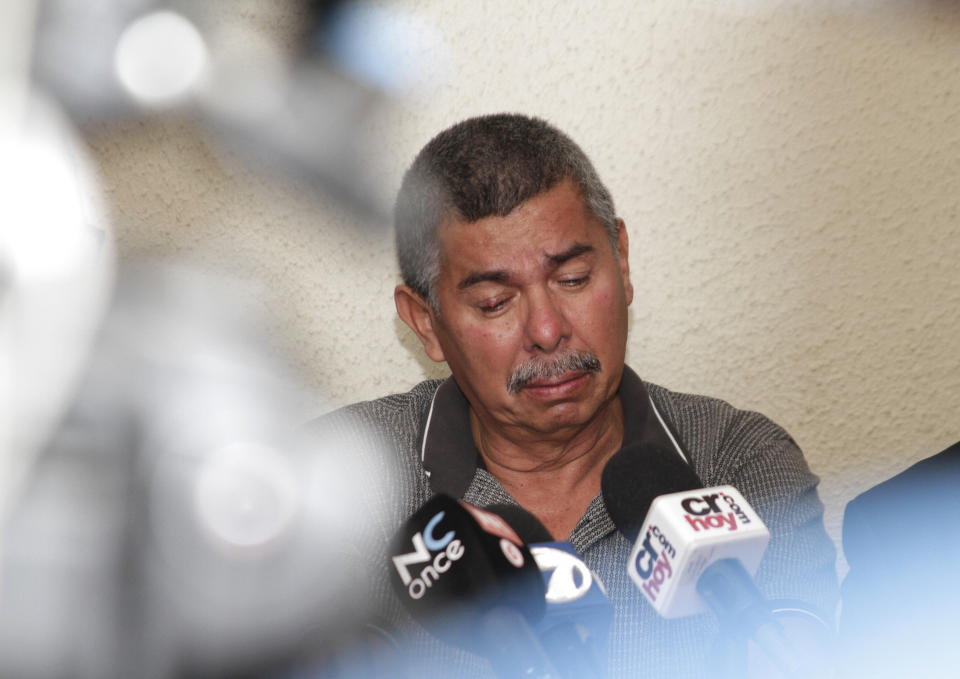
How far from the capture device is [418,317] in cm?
185

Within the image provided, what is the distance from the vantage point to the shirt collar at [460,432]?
1.76 metres

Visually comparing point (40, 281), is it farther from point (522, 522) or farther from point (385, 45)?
point (522, 522)

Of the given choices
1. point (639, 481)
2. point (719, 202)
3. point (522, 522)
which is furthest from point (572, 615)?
point (719, 202)

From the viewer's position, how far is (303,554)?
189 cm

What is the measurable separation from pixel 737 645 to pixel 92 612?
1537 millimetres

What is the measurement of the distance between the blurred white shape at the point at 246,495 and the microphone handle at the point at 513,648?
124cm

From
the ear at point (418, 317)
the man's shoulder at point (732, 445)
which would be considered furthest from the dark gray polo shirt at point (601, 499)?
the ear at point (418, 317)

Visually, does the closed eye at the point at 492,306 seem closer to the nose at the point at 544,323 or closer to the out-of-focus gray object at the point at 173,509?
the nose at the point at 544,323

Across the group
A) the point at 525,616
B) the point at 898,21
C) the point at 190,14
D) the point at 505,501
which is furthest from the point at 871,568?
the point at 190,14

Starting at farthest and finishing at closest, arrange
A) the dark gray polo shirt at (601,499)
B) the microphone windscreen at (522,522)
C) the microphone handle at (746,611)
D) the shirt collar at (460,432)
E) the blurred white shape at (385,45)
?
1. the blurred white shape at (385,45)
2. the shirt collar at (460,432)
3. the dark gray polo shirt at (601,499)
4. the microphone windscreen at (522,522)
5. the microphone handle at (746,611)

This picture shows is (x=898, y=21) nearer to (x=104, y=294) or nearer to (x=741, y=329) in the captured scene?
(x=741, y=329)

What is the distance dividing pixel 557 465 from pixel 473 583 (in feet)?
3.11

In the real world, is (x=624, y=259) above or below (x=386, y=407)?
above

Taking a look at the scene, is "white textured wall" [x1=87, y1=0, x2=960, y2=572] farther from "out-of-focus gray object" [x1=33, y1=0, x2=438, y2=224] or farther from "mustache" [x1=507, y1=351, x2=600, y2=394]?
"mustache" [x1=507, y1=351, x2=600, y2=394]
